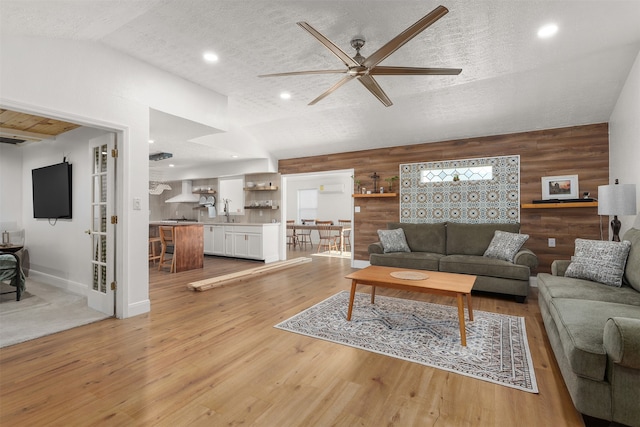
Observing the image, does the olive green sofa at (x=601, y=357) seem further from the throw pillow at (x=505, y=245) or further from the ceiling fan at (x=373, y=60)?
the throw pillow at (x=505, y=245)

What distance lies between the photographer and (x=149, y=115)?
3523 mm

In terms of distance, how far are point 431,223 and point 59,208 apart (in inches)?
Result: 232

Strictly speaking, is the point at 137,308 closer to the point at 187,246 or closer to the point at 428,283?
the point at 187,246

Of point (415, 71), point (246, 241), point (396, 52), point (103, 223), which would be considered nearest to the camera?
point (415, 71)

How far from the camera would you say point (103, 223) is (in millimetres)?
3438

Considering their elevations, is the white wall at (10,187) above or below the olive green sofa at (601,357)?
above

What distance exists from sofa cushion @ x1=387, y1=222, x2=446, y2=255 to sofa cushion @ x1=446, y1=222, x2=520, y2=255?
12cm

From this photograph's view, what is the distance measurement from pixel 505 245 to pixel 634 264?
5.76 ft

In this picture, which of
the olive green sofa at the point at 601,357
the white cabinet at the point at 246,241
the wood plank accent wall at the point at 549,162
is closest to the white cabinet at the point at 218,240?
the white cabinet at the point at 246,241

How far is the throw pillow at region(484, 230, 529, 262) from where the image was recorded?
411 cm

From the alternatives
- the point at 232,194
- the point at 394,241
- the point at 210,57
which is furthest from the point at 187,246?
the point at 394,241

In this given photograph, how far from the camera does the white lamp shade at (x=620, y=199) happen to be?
113 inches

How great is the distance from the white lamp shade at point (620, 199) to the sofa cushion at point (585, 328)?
4.56ft

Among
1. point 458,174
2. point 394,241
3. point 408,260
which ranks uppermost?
point 458,174
